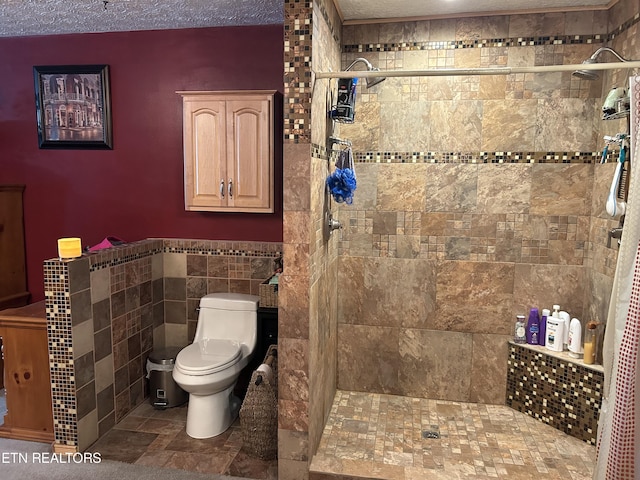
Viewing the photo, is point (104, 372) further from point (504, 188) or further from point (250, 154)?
point (504, 188)

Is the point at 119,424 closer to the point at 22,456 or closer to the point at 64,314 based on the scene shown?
the point at 22,456

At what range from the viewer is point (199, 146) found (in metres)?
3.41

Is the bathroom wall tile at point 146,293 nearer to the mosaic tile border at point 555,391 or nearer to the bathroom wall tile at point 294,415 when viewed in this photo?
the bathroom wall tile at point 294,415

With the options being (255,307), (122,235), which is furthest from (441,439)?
(122,235)

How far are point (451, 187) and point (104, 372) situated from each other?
2483 millimetres

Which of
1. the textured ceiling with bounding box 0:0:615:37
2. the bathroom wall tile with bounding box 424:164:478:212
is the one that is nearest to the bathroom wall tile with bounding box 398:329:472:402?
the bathroom wall tile with bounding box 424:164:478:212

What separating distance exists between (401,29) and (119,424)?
3.13m

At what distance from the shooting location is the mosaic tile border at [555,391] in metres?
2.81

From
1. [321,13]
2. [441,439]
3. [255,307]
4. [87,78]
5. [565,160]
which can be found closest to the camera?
[321,13]

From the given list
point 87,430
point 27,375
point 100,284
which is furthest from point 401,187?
point 27,375

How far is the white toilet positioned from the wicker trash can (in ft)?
0.92

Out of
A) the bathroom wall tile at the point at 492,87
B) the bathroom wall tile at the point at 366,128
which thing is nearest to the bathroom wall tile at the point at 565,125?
the bathroom wall tile at the point at 492,87

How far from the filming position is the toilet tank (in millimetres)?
3342

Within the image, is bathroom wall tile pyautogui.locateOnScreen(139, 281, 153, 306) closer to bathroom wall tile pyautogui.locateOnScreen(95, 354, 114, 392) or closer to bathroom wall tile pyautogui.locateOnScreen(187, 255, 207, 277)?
bathroom wall tile pyautogui.locateOnScreen(187, 255, 207, 277)
